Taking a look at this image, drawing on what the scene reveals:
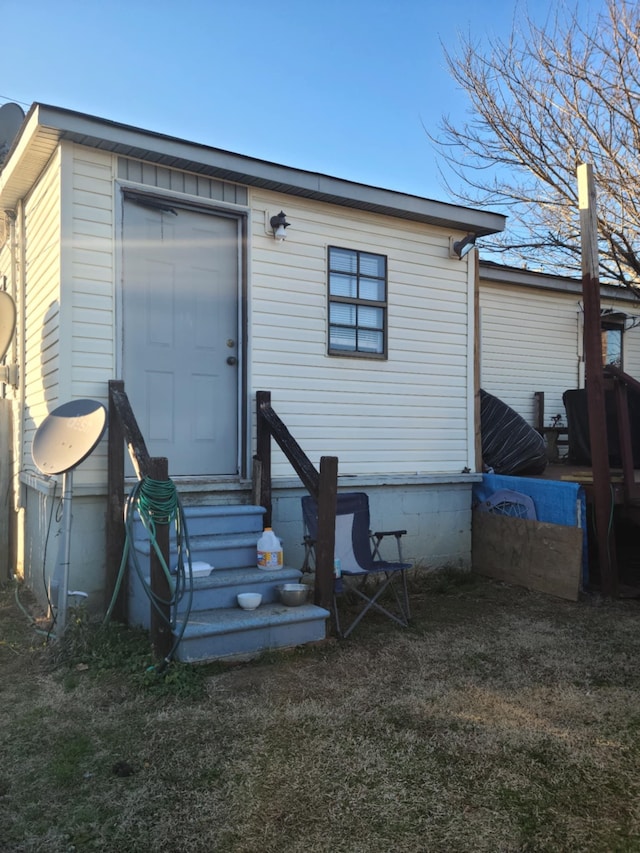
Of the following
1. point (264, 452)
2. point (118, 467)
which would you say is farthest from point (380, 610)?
point (118, 467)

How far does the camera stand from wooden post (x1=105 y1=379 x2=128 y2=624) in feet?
13.5

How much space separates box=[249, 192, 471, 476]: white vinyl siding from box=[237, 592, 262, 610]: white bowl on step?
4.58 ft

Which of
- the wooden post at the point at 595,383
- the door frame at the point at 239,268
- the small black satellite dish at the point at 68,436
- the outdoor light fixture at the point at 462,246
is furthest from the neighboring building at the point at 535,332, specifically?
the small black satellite dish at the point at 68,436

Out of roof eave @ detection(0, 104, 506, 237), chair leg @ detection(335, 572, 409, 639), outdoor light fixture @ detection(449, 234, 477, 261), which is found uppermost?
roof eave @ detection(0, 104, 506, 237)

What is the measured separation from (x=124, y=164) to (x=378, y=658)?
366cm

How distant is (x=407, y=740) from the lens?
2709mm

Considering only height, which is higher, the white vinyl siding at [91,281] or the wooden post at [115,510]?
the white vinyl siding at [91,281]

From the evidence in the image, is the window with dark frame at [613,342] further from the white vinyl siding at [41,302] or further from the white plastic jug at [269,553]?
the white vinyl siding at [41,302]

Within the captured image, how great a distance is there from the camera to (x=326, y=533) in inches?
161

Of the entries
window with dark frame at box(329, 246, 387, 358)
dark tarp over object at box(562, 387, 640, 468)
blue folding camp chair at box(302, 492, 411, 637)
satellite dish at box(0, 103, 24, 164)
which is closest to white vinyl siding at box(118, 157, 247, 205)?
window with dark frame at box(329, 246, 387, 358)

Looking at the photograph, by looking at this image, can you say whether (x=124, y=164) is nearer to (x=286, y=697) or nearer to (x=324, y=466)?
(x=324, y=466)

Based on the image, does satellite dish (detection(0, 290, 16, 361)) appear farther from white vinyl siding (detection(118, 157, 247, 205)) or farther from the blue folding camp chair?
the blue folding camp chair

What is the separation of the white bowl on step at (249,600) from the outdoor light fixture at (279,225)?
9.20 ft

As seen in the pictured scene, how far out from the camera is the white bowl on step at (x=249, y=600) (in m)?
3.79
